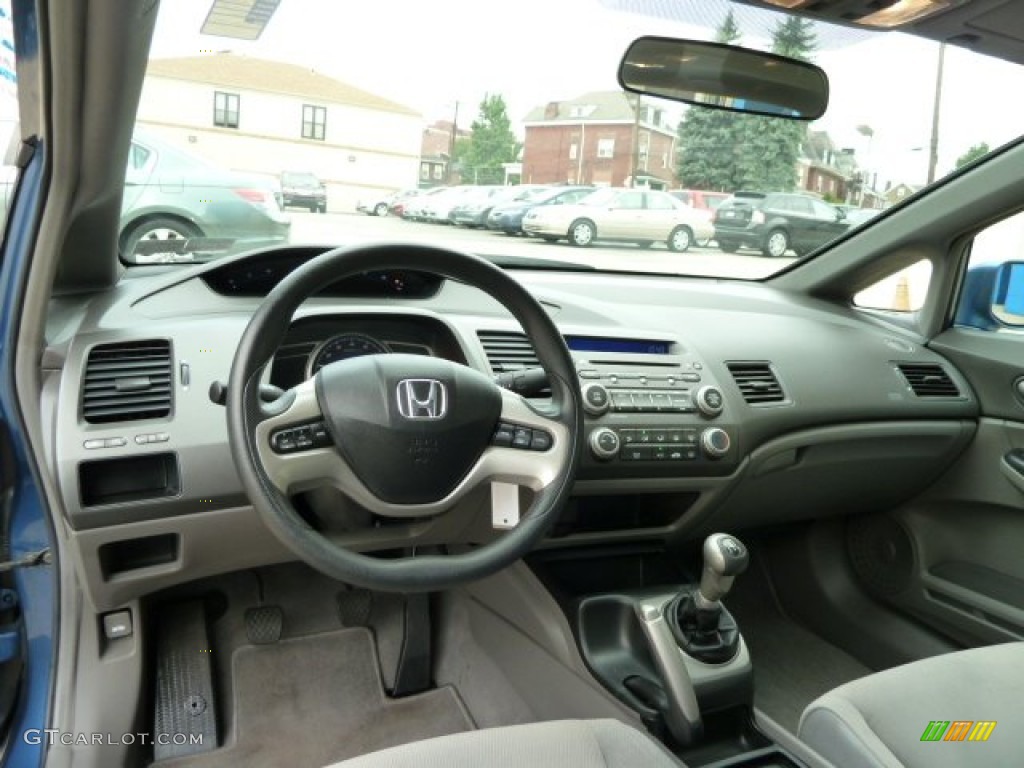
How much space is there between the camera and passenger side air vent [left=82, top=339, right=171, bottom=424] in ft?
5.54

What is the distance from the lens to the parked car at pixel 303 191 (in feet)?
7.68

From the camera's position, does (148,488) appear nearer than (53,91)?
No

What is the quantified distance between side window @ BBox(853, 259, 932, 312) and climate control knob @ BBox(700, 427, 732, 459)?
1.14 metres

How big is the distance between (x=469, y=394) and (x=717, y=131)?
1.59 meters

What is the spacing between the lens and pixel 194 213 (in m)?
2.19

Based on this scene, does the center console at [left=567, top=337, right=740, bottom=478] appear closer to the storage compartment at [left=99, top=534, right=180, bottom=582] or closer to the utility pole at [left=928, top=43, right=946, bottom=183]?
the storage compartment at [left=99, top=534, right=180, bottom=582]

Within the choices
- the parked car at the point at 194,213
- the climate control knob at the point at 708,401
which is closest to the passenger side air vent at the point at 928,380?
the climate control knob at the point at 708,401

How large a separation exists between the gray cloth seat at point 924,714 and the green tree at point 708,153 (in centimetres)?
160

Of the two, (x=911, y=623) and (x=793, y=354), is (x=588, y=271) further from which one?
(x=911, y=623)

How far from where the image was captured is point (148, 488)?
1.74 m

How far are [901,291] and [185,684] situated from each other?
2630 mm

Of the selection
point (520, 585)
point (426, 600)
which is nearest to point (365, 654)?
point (426, 600)

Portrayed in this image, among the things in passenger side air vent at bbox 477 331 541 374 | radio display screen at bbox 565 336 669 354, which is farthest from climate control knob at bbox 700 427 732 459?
passenger side air vent at bbox 477 331 541 374

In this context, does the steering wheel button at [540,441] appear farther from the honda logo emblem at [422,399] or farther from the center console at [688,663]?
the center console at [688,663]
